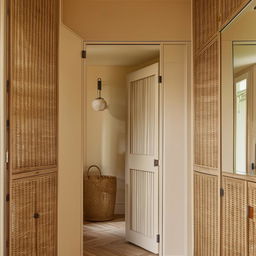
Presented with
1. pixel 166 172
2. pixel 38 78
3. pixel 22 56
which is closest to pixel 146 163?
pixel 166 172

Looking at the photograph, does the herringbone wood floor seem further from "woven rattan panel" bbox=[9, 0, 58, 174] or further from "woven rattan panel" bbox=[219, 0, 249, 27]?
"woven rattan panel" bbox=[219, 0, 249, 27]

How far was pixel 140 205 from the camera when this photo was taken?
3986mm

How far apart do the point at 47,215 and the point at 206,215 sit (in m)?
1.29

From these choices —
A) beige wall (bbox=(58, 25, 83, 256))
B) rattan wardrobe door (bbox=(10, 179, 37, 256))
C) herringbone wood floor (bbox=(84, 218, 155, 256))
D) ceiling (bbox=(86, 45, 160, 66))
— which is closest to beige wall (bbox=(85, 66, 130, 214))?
ceiling (bbox=(86, 45, 160, 66))

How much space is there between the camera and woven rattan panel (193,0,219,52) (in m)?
2.54

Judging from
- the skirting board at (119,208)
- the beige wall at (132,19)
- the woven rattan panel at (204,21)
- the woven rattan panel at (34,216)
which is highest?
the beige wall at (132,19)

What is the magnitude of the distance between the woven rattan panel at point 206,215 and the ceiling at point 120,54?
1.53 meters

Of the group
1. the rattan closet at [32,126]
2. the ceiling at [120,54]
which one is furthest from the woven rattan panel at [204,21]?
the rattan closet at [32,126]

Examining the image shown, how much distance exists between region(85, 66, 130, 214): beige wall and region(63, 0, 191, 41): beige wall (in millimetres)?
2113

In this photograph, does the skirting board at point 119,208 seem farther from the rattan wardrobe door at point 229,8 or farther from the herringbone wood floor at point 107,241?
the rattan wardrobe door at point 229,8

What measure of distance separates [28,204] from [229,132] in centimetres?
152

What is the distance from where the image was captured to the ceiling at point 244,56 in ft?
6.52

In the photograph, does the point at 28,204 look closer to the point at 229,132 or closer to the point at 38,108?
the point at 38,108

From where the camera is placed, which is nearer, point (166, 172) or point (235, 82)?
point (235, 82)
